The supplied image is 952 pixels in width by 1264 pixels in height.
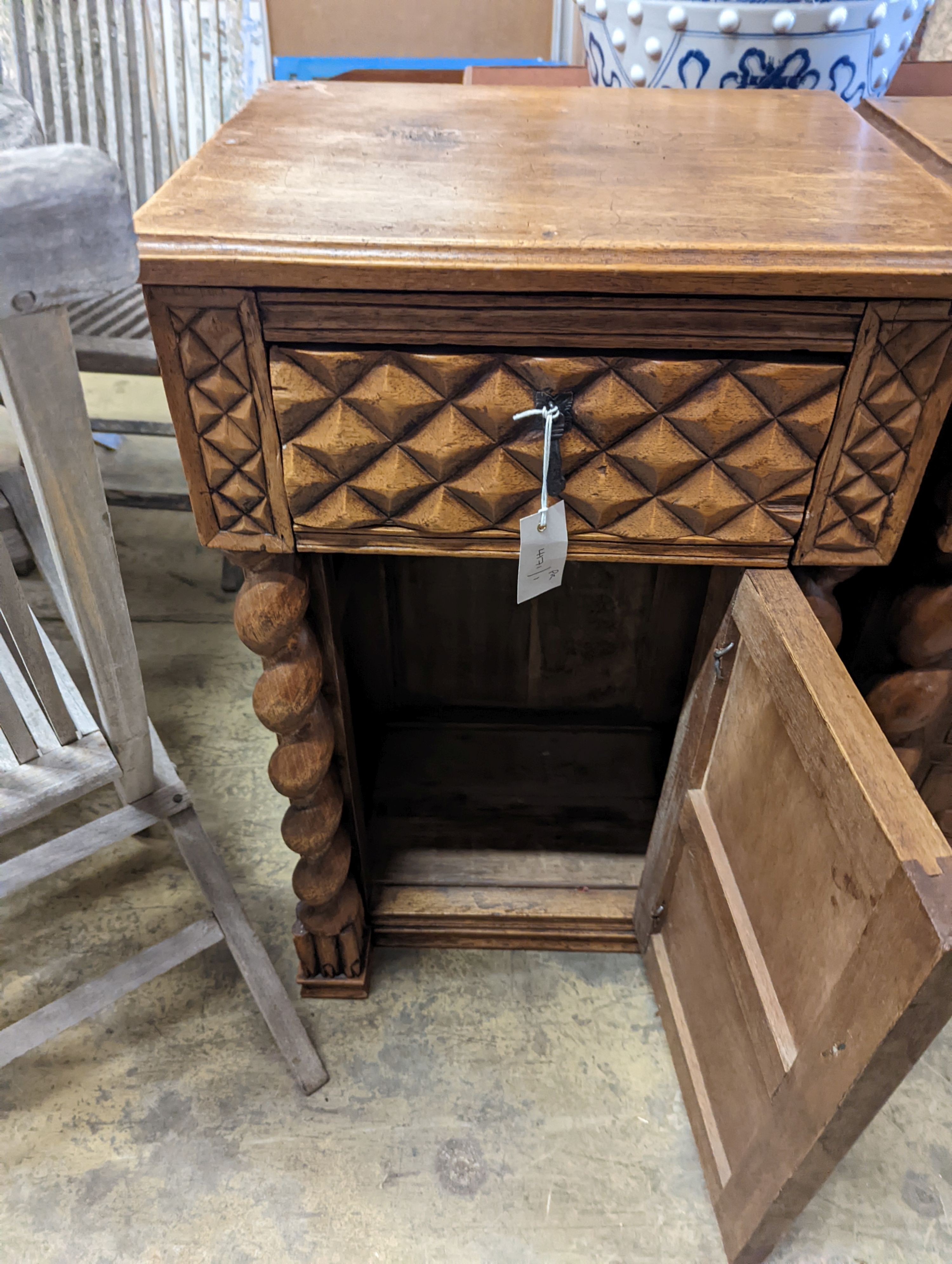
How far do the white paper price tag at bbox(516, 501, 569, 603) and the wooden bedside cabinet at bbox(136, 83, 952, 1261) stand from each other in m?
0.01

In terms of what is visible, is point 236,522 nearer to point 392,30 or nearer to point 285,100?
point 285,100

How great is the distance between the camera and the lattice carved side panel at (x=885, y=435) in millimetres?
674

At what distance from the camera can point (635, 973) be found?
4.15 ft

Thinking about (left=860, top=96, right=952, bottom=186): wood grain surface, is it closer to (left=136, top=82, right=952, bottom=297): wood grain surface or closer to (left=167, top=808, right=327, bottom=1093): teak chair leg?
(left=136, top=82, right=952, bottom=297): wood grain surface

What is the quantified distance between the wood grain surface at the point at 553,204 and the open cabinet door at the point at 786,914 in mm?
295

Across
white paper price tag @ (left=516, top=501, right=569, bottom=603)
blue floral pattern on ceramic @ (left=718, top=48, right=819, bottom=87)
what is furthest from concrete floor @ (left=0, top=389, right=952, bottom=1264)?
blue floral pattern on ceramic @ (left=718, top=48, right=819, bottom=87)

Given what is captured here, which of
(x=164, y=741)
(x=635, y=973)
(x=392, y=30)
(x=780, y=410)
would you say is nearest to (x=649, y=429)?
(x=780, y=410)

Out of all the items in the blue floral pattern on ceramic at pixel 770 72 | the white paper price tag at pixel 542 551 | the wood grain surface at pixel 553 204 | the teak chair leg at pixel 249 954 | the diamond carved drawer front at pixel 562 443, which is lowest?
the teak chair leg at pixel 249 954

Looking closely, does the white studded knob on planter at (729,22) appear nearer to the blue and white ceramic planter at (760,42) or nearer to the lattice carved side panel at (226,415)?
the blue and white ceramic planter at (760,42)

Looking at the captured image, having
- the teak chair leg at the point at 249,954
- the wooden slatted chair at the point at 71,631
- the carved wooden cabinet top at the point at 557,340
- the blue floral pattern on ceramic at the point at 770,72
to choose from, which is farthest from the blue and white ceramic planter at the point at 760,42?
the teak chair leg at the point at 249,954

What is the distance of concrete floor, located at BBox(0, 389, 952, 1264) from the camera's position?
1.00 meters

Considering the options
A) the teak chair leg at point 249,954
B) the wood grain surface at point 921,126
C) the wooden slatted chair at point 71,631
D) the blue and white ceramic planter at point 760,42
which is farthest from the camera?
the teak chair leg at point 249,954

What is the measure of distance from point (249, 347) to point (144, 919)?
0.97 m

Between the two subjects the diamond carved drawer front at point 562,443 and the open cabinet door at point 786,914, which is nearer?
the open cabinet door at point 786,914
